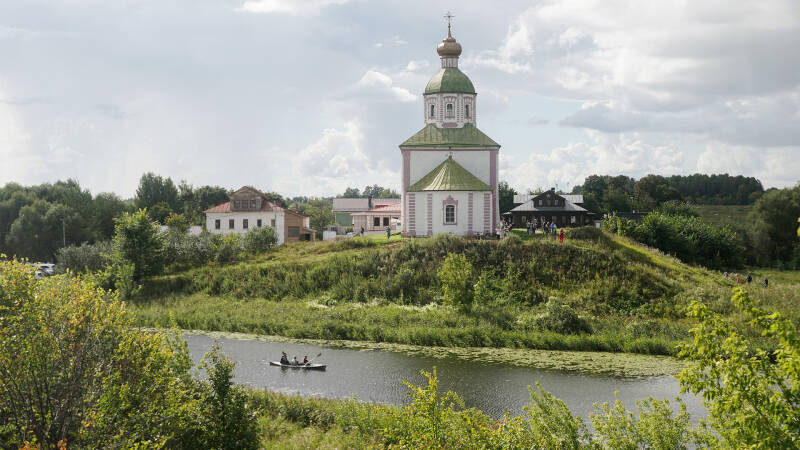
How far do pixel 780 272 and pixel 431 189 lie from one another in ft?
124

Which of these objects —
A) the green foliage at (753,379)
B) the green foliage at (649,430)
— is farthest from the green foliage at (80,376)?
the green foliage at (753,379)

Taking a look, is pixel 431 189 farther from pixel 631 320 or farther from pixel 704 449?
pixel 704 449

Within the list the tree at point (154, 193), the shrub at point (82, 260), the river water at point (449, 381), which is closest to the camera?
the river water at point (449, 381)

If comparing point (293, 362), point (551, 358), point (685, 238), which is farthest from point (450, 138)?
point (293, 362)

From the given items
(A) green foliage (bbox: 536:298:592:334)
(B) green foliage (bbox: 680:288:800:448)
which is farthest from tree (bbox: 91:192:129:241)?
(B) green foliage (bbox: 680:288:800:448)

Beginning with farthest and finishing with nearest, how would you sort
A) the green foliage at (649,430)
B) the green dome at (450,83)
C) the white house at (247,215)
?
the white house at (247,215) → the green dome at (450,83) → the green foliage at (649,430)

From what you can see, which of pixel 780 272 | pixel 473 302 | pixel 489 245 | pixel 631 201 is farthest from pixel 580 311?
pixel 631 201

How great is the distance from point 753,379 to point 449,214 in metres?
36.5

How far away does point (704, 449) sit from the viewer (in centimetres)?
1089

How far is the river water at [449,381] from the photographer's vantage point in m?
21.5

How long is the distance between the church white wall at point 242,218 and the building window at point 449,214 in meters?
21.5

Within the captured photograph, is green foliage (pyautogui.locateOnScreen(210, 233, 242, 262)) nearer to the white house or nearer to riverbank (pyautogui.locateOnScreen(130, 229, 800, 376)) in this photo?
riverbank (pyautogui.locateOnScreen(130, 229, 800, 376))

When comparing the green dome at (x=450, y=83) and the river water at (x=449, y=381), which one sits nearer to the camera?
the river water at (x=449, y=381)

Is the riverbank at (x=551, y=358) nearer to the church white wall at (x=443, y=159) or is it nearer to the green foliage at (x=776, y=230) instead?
the church white wall at (x=443, y=159)
